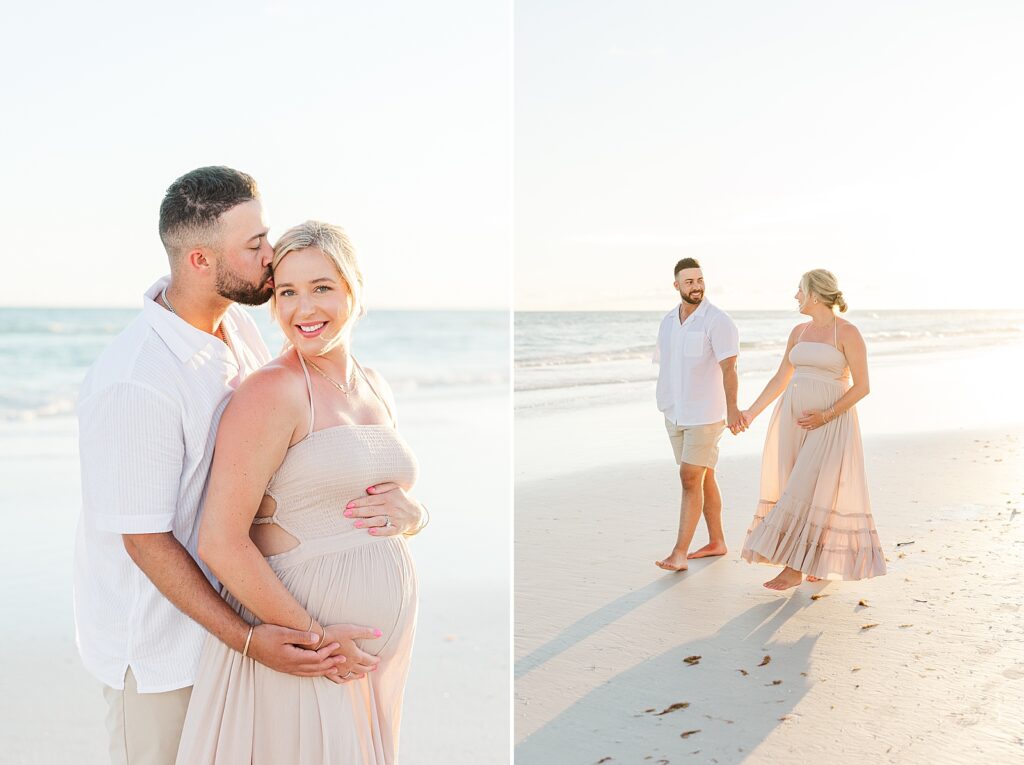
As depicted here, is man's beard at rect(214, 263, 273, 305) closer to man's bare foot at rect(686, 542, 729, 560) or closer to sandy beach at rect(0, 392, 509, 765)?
sandy beach at rect(0, 392, 509, 765)

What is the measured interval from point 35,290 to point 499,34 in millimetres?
18140

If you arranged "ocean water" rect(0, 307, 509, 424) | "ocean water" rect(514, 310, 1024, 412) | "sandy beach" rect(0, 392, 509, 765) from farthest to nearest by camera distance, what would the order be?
"ocean water" rect(0, 307, 509, 424) < "ocean water" rect(514, 310, 1024, 412) < "sandy beach" rect(0, 392, 509, 765)

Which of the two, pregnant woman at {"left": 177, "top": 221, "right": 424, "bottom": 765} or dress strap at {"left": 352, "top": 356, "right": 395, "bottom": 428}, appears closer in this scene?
pregnant woman at {"left": 177, "top": 221, "right": 424, "bottom": 765}

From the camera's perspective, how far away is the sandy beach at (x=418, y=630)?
4.66 meters

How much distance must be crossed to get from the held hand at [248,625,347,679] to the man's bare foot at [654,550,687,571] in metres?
4.53

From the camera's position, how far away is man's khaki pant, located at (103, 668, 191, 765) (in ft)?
7.61

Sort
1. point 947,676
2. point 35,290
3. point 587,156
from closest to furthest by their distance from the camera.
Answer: point 947,676 → point 35,290 → point 587,156

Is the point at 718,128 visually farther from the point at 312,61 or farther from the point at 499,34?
the point at 312,61

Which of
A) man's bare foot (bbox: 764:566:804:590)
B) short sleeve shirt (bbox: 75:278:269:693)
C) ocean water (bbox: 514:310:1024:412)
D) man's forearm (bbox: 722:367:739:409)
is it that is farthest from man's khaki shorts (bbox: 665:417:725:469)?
ocean water (bbox: 514:310:1024:412)

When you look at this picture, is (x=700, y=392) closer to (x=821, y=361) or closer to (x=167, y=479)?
(x=821, y=361)

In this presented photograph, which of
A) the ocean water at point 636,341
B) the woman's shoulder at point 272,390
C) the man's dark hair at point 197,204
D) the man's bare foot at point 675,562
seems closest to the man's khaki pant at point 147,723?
the woman's shoulder at point 272,390

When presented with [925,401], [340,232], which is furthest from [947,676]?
[925,401]

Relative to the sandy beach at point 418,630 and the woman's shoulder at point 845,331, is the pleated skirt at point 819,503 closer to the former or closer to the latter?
the woman's shoulder at point 845,331

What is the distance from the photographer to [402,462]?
2.46 m
